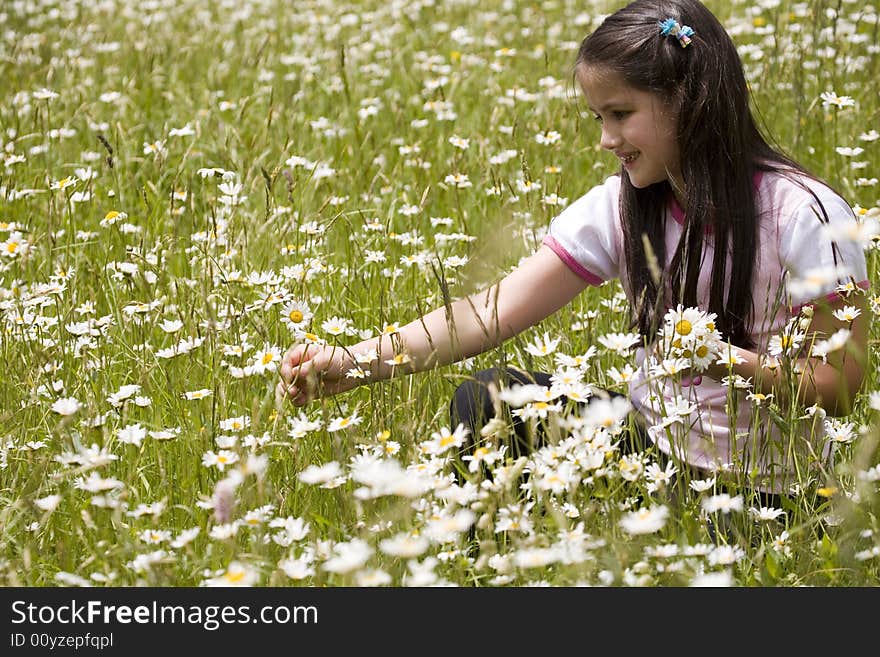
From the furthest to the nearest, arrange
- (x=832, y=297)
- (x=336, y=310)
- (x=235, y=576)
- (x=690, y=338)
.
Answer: (x=336, y=310) < (x=832, y=297) < (x=690, y=338) < (x=235, y=576)

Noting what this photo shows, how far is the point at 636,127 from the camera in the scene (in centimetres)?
235

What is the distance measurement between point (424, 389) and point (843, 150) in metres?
1.52

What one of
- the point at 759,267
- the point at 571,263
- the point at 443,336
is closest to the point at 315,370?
the point at 443,336

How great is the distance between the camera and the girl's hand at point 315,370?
2342 mm

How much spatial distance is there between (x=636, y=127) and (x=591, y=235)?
10.8 inches

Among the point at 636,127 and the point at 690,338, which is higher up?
the point at 636,127

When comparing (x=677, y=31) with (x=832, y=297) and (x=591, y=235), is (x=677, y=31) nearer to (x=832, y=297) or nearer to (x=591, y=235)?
(x=591, y=235)

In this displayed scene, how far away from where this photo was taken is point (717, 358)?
2.15 meters

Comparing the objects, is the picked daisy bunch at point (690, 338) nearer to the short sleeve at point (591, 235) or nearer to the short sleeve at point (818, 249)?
the short sleeve at point (818, 249)

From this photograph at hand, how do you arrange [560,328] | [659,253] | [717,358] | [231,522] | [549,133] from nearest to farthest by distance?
[231,522] → [717,358] → [659,253] → [560,328] → [549,133]

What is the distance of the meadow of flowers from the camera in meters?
1.87

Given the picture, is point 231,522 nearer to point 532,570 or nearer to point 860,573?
point 532,570

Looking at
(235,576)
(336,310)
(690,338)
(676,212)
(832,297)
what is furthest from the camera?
(336,310)
